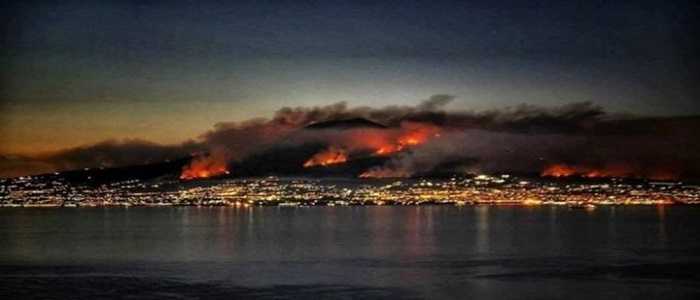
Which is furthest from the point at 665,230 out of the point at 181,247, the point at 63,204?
the point at 63,204

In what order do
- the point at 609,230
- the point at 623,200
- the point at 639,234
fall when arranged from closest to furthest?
the point at 639,234, the point at 609,230, the point at 623,200

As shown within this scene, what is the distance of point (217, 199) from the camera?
188m

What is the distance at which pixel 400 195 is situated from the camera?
621ft

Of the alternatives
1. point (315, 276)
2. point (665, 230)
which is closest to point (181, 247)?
point (315, 276)

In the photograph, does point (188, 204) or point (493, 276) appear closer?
point (493, 276)

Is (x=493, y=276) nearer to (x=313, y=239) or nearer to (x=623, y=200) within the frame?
(x=313, y=239)

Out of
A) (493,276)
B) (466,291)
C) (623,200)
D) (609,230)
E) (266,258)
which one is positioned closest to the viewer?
(466,291)

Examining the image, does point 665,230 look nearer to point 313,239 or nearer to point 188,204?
point 313,239

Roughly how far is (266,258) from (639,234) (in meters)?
37.5

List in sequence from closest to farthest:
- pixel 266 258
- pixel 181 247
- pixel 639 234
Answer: pixel 266 258, pixel 181 247, pixel 639 234

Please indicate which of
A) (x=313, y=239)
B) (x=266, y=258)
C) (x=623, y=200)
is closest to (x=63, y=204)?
(x=623, y=200)

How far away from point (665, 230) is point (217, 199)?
115m

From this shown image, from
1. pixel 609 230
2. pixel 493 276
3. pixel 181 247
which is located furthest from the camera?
pixel 609 230

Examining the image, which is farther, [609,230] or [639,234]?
[609,230]
